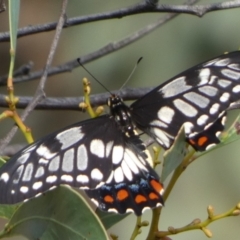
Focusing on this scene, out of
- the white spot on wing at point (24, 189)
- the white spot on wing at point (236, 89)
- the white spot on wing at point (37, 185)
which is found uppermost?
the white spot on wing at point (24, 189)

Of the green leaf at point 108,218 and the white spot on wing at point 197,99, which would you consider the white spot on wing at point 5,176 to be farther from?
the white spot on wing at point 197,99

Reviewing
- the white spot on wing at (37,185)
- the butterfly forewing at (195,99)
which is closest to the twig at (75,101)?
the butterfly forewing at (195,99)

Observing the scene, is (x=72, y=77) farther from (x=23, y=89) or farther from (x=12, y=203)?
(x=12, y=203)

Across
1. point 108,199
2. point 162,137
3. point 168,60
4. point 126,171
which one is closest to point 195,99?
point 162,137

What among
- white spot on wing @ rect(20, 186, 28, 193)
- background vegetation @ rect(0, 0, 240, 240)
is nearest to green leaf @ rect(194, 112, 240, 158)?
white spot on wing @ rect(20, 186, 28, 193)

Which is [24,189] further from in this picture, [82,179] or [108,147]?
[108,147]

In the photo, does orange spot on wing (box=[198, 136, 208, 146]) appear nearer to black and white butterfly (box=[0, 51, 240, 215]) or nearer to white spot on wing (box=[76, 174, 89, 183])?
black and white butterfly (box=[0, 51, 240, 215])

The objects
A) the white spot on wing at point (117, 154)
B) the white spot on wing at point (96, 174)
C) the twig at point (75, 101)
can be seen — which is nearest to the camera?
the white spot on wing at point (96, 174)
